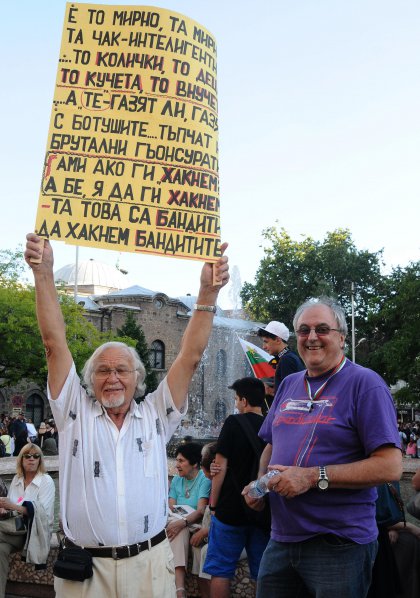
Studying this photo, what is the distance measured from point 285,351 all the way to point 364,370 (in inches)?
97.7

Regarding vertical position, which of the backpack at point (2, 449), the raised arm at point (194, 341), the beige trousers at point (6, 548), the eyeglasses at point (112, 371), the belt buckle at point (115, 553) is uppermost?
the raised arm at point (194, 341)

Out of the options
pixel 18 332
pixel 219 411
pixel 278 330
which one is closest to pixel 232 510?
pixel 278 330

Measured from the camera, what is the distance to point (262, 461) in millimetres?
4250

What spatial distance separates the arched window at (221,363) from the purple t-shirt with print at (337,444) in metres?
53.2

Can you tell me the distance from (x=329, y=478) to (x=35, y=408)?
164ft

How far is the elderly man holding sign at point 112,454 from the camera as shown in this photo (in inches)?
144

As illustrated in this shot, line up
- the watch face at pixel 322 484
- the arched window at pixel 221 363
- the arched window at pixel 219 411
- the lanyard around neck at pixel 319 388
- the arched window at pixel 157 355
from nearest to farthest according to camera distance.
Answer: the watch face at pixel 322 484
the lanyard around neck at pixel 319 388
the arched window at pixel 219 411
the arched window at pixel 221 363
the arched window at pixel 157 355

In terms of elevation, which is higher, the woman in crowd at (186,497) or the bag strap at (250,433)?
the bag strap at (250,433)

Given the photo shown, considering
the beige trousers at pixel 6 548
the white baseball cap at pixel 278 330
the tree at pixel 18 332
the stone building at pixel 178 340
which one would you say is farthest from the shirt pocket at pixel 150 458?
the stone building at pixel 178 340

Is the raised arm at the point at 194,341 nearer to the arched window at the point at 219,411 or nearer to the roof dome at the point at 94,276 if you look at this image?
the arched window at the point at 219,411

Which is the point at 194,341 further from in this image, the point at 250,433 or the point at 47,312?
the point at 250,433

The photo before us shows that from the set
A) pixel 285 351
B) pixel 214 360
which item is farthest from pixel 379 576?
pixel 214 360

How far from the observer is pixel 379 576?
13.4ft

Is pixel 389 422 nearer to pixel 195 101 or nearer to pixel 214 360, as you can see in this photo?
pixel 195 101
